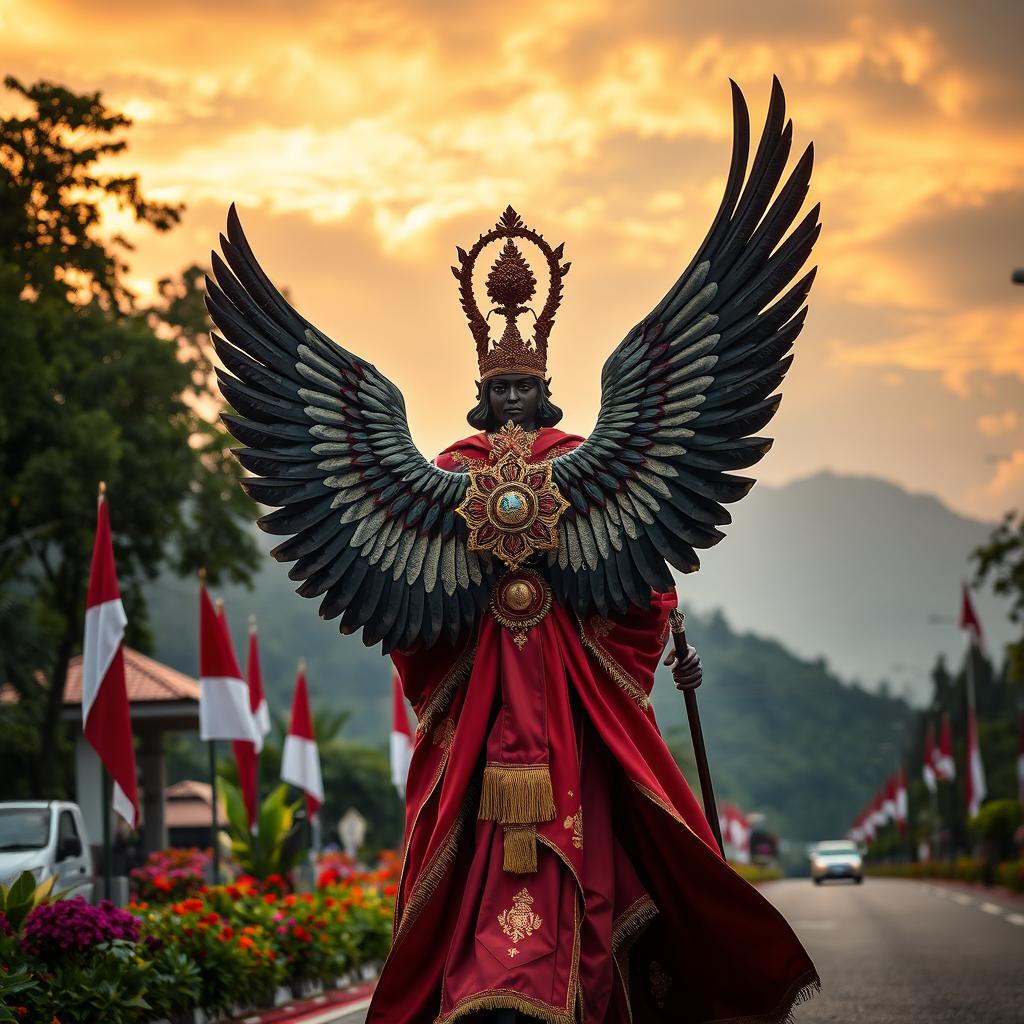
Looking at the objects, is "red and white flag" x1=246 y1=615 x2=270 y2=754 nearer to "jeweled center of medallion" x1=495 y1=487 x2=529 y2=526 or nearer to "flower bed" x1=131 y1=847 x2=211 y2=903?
"flower bed" x1=131 y1=847 x2=211 y2=903

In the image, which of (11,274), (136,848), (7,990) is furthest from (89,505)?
(7,990)

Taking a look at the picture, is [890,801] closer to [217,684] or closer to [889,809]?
[889,809]

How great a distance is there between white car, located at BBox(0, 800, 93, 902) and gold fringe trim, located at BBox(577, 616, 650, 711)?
1054cm

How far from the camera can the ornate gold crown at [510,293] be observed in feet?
22.7

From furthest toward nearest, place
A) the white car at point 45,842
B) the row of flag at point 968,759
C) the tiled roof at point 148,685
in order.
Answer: the row of flag at point 968,759 < the tiled roof at point 148,685 < the white car at point 45,842

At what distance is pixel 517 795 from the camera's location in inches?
246

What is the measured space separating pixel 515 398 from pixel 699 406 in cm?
77

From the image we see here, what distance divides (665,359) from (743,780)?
426ft

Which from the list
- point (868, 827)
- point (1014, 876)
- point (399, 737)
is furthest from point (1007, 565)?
point (868, 827)

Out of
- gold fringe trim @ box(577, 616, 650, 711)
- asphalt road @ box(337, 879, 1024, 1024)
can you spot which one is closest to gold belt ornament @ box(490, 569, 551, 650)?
gold fringe trim @ box(577, 616, 650, 711)

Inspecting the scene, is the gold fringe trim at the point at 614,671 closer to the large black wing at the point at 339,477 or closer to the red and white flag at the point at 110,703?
the large black wing at the point at 339,477

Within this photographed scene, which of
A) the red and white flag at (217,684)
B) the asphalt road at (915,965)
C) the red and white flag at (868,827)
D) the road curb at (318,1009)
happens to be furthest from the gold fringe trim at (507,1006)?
the red and white flag at (868,827)

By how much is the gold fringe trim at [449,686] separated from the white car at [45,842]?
10.1 meters

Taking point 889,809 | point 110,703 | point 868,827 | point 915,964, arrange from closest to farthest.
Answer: point 110,703 → point 915,964 → point 889,809 → point 868,827
